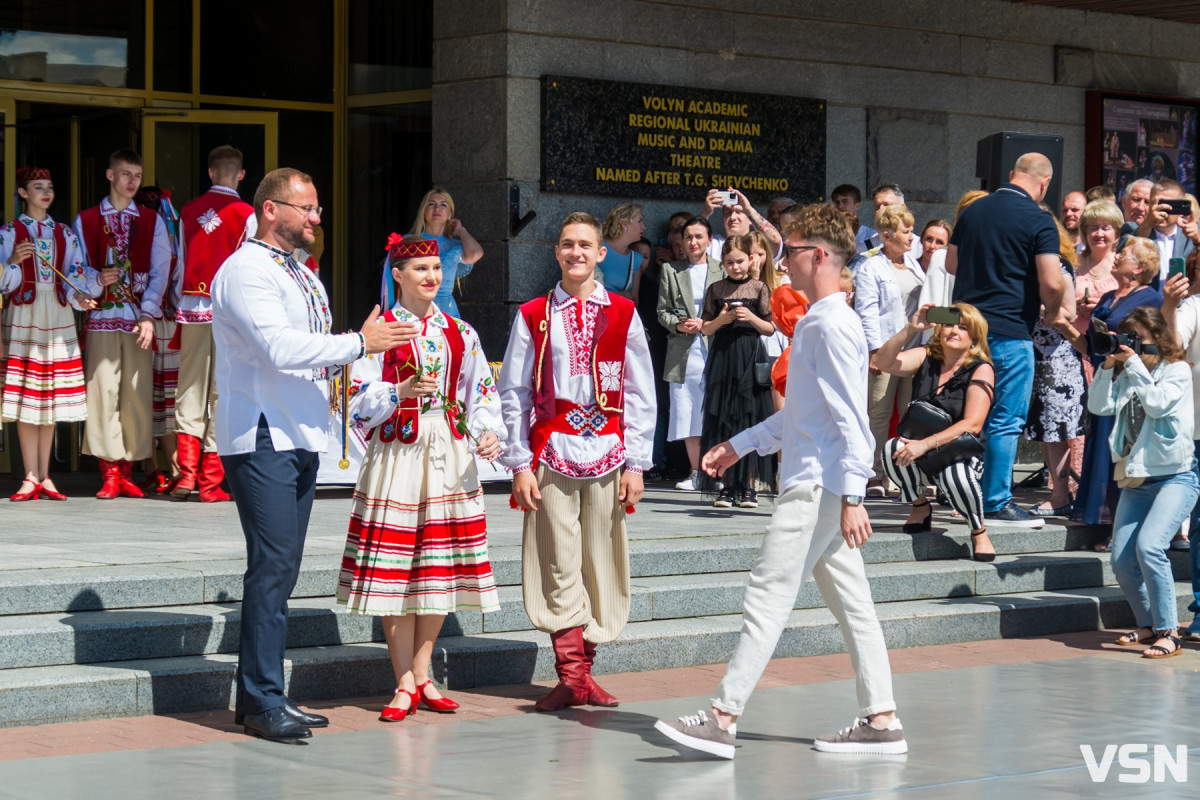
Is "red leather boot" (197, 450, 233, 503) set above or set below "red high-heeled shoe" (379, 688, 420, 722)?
above

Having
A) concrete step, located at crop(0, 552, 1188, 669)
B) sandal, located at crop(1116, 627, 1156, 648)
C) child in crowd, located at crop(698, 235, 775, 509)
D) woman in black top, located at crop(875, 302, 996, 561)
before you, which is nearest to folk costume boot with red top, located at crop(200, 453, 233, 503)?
child in crowd, located at crop(698, 235, 775, 509)

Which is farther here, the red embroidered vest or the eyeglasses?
the red embroidered vest

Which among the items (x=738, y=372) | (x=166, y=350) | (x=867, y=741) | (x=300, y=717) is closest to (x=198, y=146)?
(x=166, y=350)

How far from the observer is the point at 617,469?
22.6 feet

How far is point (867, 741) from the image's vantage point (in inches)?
238

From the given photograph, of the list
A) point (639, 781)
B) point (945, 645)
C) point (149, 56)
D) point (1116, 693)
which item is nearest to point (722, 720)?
point (639, 781)

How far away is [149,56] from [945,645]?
7.79 meters

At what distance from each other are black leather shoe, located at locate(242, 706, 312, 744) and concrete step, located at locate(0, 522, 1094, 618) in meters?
1.19

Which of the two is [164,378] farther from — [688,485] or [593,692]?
[593,692]

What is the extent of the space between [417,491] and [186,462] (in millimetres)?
4348

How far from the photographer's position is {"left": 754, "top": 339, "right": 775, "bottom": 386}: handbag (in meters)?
9.77

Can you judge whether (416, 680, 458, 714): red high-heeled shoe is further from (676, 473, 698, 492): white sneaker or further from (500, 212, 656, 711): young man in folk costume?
(676, 473, 698, 492): white sneaker

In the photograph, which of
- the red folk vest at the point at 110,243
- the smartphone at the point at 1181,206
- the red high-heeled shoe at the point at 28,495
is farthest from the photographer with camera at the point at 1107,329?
the red high-heeled shoe at the point at 28,495

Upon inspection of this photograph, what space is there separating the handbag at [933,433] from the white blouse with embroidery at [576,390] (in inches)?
110
